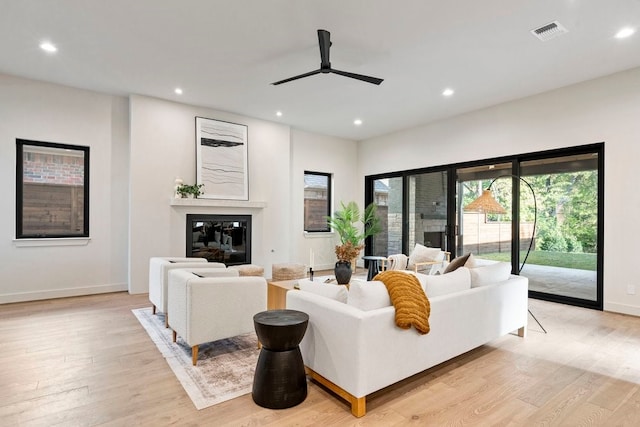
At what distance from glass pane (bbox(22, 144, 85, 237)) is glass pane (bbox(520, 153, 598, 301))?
23.4ft

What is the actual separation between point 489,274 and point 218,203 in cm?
450

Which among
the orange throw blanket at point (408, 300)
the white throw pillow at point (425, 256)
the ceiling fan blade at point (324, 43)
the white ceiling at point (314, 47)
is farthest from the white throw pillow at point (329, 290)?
the white throw pillow at point (425, 256)

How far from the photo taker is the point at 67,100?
5.12 m

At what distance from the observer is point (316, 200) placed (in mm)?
8000

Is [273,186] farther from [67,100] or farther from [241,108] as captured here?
[67,100]

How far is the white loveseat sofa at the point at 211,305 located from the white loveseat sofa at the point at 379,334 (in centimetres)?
55

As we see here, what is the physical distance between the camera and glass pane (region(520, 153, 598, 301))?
4848 mm

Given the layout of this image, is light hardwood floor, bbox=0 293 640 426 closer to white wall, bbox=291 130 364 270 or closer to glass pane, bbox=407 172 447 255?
glass pane, bbox=407 172 447 255

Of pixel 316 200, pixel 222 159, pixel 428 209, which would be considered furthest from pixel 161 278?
pixel 428 209

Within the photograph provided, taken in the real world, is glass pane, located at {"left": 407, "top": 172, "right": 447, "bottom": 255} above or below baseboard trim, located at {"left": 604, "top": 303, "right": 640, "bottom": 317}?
above

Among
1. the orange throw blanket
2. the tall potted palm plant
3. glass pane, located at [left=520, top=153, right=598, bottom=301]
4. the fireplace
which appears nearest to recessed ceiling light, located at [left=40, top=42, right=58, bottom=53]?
the fireplace

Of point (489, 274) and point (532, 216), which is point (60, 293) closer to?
point (489, 274)

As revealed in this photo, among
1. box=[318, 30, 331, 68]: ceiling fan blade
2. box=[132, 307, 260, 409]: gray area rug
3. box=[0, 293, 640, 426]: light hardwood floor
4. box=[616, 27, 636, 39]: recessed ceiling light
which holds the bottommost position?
box=[0, 293, 640, 426]: light hardwood floor

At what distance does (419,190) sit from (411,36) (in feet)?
13.2
